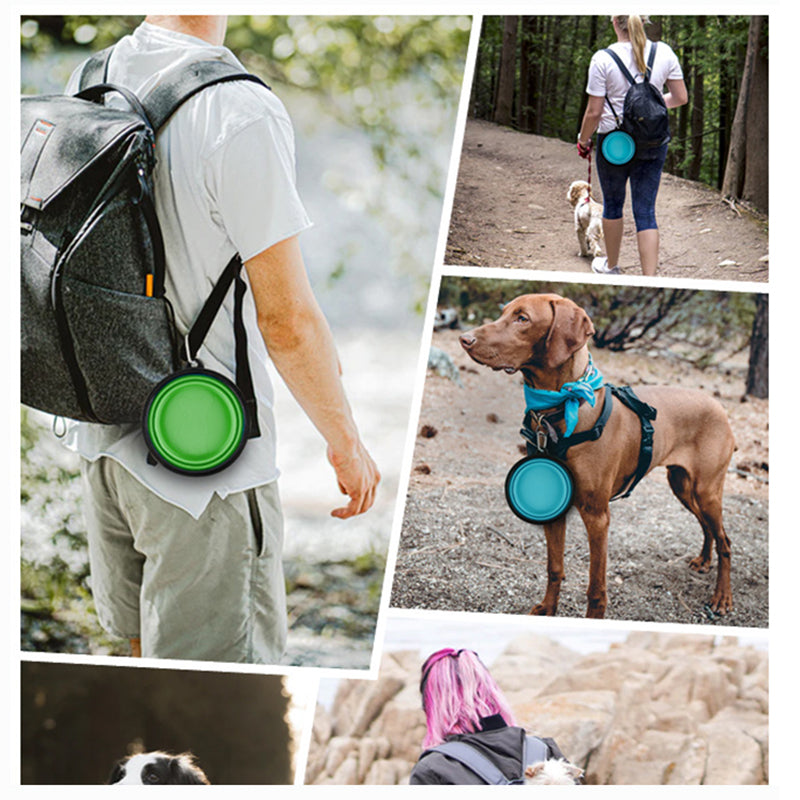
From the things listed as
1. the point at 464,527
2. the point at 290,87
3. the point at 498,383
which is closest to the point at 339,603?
the point at 464,527

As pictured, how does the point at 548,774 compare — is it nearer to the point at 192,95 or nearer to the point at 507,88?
the point at 507,88

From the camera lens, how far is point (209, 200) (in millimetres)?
2447

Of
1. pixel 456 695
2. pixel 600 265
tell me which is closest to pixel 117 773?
pixel 456 695

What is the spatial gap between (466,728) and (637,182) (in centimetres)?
185

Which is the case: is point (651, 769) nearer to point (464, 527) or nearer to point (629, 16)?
point (464, 527)

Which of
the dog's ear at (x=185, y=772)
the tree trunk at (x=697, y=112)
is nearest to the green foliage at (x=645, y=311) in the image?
the tree trunk at (x=697, y=112)

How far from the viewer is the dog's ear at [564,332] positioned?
2713mm

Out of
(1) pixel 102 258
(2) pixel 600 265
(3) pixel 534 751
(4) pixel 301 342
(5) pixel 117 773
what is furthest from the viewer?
(5) pixel 117 773

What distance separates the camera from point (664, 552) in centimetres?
282

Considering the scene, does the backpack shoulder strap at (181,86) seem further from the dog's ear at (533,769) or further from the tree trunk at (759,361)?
the dog's ear at (533,769)

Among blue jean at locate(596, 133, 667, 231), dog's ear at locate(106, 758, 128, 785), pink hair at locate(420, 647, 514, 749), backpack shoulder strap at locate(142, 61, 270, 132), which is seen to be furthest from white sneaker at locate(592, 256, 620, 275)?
dog's ear at locate(106, 758, 128, 785)

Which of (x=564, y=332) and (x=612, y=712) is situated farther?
(x=612, y=712)

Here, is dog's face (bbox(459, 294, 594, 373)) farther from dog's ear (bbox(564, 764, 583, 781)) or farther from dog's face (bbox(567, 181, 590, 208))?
dog's ear (bbox(564, 764, 583, 781))

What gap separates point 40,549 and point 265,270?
1332 millimetres
